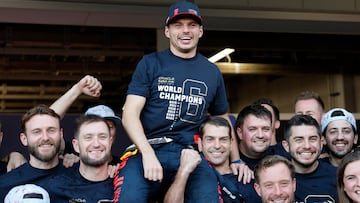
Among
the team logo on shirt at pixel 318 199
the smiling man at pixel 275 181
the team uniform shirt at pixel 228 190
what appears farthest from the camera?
the team logo on shirt at pixel 318 199

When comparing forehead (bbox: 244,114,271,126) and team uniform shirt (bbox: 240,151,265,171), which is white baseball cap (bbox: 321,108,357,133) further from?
team uniform shirt (bbox: 240,151,265,171)

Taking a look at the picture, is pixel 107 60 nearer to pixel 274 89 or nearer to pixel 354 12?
pixel 274 89

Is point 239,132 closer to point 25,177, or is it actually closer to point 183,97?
point 183,97

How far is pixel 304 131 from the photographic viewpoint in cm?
441

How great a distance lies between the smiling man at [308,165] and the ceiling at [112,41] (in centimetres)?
311

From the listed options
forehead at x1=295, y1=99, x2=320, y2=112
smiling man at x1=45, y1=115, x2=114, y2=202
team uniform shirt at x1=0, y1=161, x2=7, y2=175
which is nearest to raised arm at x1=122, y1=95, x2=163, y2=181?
smiling man at x1=45, y1=115, x2=114, y2=202

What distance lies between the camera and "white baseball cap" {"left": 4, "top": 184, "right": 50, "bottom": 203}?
3679 millimetres

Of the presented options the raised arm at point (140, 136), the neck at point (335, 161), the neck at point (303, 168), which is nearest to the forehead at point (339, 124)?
the neck at point (335, 161)

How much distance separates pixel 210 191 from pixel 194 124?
0.50 meters

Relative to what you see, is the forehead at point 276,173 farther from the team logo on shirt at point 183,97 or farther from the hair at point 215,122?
the team logo on shirt at point 183,97

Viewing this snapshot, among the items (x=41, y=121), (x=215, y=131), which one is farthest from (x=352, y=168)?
(x=41, y=121)

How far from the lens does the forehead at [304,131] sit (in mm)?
4398

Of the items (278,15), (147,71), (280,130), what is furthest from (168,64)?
(278,15)

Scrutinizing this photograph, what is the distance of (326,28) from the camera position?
25.6ft
